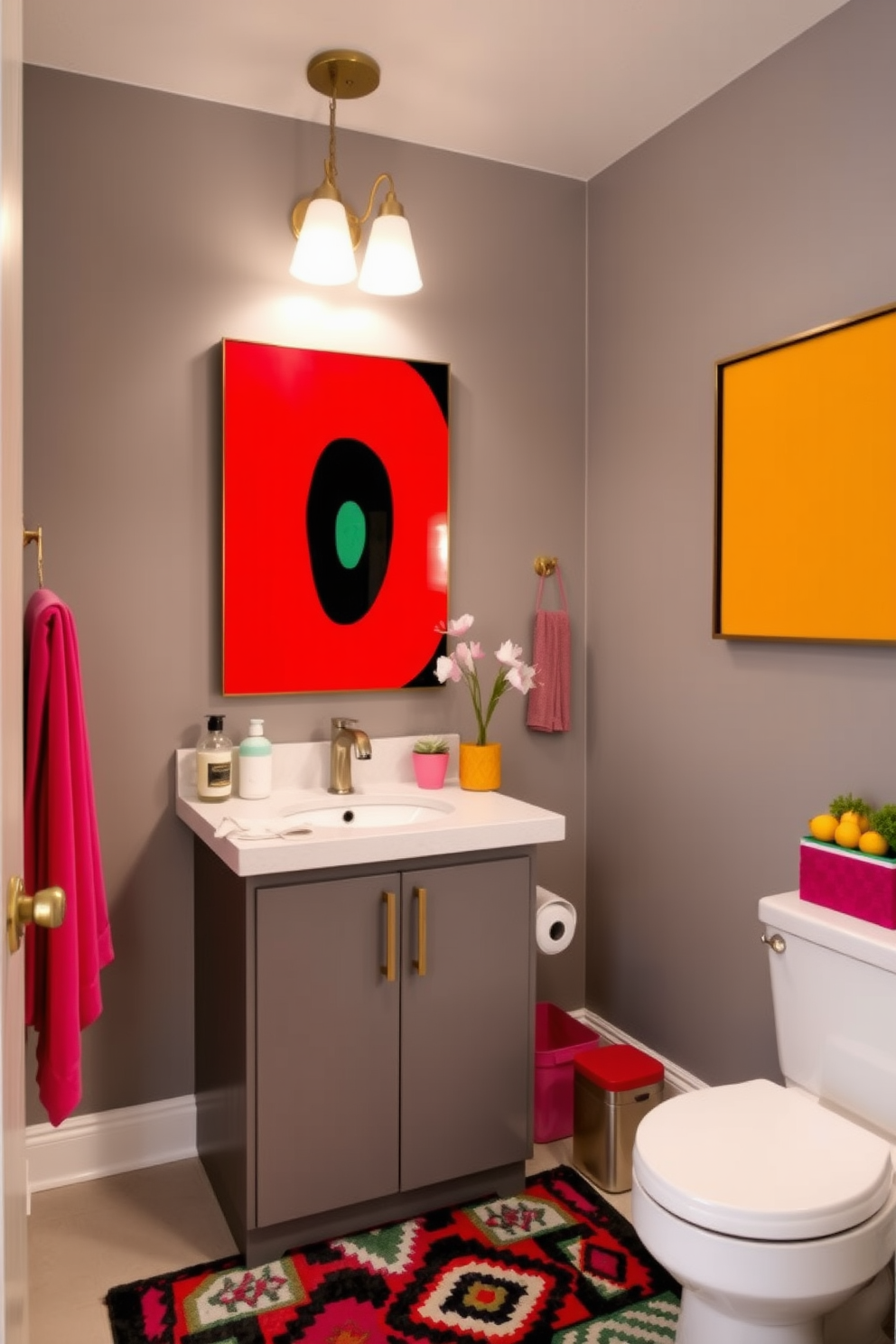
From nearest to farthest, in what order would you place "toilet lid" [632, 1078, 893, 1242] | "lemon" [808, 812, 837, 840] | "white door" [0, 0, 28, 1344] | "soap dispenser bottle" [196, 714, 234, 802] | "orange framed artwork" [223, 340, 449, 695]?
"white door" [0, 0, 28, 1344] → "toilet lid" [632, 1078, 893, 1242] → "lemon" [808, 812, 837, 840] → "soap dispenser bottle" [196, 714, 234, 802] → "orange framed artwork" [223, 340, 449, 695]

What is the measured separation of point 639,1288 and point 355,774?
1296 millimetres

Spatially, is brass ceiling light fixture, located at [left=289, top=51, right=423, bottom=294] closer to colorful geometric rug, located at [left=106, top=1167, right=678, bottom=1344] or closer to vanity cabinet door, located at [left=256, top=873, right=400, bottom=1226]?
vanity cabinet door, located at [left=256, top=873, right=400, bottom=1226]

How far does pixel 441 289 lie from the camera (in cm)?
271

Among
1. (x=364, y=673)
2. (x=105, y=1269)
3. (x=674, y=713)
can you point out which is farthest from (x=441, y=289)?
(x=105, y=1269)

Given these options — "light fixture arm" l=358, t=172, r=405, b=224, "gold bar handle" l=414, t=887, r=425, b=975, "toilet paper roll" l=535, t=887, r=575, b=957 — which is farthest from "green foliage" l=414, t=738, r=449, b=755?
"light fixture arm" l=358, t=172, r=405, b=224

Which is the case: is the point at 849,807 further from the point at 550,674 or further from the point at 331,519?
the point at 331,519

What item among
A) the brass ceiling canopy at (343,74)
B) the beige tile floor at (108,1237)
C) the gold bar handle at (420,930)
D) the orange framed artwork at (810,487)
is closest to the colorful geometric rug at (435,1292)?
the beige tile floor at (108,1237)

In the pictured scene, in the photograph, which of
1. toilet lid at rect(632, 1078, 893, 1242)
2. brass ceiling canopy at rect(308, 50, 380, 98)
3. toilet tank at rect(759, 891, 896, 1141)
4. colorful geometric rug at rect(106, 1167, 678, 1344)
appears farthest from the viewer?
brass ceiling canopy at rect(308, 50, 380, 98)

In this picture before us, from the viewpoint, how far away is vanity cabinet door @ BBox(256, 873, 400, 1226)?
2.03 meters

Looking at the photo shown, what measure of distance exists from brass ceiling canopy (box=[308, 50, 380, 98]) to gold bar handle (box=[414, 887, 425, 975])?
5.94ft

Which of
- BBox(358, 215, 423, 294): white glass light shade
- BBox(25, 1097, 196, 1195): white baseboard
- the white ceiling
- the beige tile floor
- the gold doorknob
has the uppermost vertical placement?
the white ceiling

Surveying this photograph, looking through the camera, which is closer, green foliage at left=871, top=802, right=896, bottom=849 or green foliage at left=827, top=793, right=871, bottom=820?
green foliage at left=871, top=802, right=896, bottom=849

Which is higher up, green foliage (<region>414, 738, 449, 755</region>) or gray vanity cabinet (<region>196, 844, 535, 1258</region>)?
green foliage (<region>414, 738, 449, 755</region>)

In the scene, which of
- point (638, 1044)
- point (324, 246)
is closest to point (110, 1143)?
point (638, 1044)
